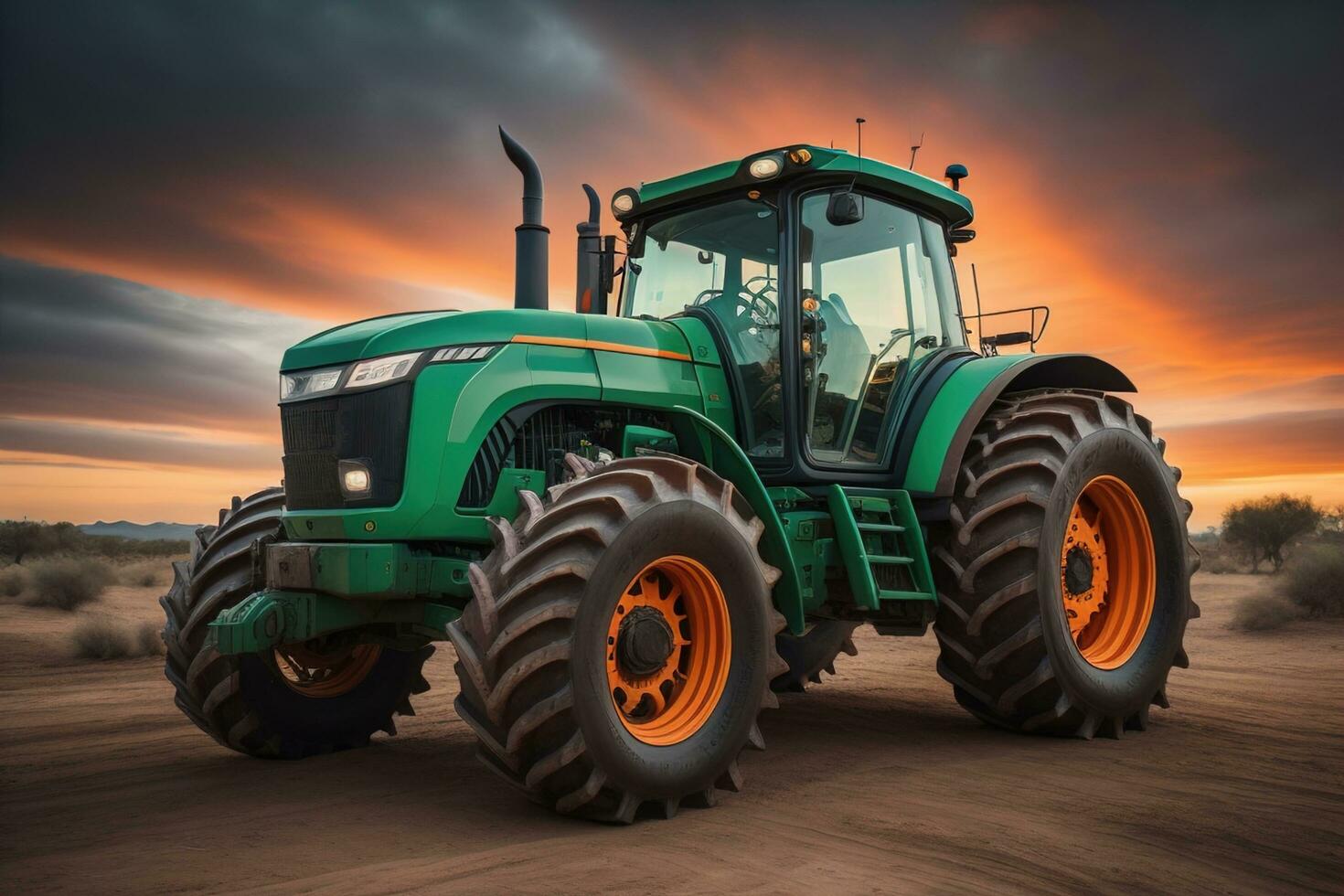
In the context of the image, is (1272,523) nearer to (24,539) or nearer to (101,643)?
(101,643)

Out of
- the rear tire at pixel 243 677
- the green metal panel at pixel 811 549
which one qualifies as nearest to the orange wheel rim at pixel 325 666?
the rear tire at pixel 243 677

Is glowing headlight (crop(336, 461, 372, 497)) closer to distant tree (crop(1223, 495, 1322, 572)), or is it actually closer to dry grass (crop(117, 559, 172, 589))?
dry grass (crop(117, 559, 172, 589))

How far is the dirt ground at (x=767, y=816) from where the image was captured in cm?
→ 386

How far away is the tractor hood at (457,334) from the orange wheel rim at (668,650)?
53.3 inches

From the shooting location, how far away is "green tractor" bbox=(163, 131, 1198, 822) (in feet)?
14.6

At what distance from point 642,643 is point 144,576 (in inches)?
851

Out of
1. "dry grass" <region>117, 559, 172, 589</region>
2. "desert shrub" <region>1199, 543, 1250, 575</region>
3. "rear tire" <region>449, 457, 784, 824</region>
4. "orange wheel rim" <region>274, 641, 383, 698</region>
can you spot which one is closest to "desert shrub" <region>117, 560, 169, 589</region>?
"dry grass" <region>117, 559, 172, 589</region>

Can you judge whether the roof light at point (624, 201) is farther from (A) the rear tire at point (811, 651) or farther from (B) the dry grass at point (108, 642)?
(B) the dry grass at point (108, 642)

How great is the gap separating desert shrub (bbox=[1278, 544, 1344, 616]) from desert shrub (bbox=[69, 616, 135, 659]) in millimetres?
14239

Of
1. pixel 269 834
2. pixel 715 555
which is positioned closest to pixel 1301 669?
pixel 715 555

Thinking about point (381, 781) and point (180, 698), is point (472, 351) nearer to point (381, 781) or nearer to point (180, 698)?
point (381, 781)

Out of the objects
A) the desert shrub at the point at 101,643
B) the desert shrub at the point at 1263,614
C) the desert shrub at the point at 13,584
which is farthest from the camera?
the desert shrub at the point at 13,584

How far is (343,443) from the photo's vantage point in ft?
17.0

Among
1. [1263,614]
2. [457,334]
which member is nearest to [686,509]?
[457,334]
